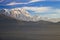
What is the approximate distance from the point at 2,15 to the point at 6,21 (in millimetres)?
85

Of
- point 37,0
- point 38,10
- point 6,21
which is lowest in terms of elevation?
point 6,21

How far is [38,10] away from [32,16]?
0.09 meters

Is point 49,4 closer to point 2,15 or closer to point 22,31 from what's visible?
point 22,31

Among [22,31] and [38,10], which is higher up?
[38,10]

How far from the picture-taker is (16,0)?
1779 mm

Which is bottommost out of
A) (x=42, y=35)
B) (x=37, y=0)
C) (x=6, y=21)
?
(x=42, y=35)

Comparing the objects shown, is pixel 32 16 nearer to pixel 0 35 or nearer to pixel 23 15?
pixel 23 15

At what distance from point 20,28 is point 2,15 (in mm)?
257

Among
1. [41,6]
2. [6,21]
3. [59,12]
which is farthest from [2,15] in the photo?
[59,12]

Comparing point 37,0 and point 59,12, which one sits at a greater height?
point 37,0

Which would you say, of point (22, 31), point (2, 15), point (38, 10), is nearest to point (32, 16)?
point (38, 10)

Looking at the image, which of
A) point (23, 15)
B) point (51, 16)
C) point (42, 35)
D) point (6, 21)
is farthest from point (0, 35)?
point (51, 16)

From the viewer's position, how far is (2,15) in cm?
180

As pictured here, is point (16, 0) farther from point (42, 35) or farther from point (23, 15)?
point (42, 35)
